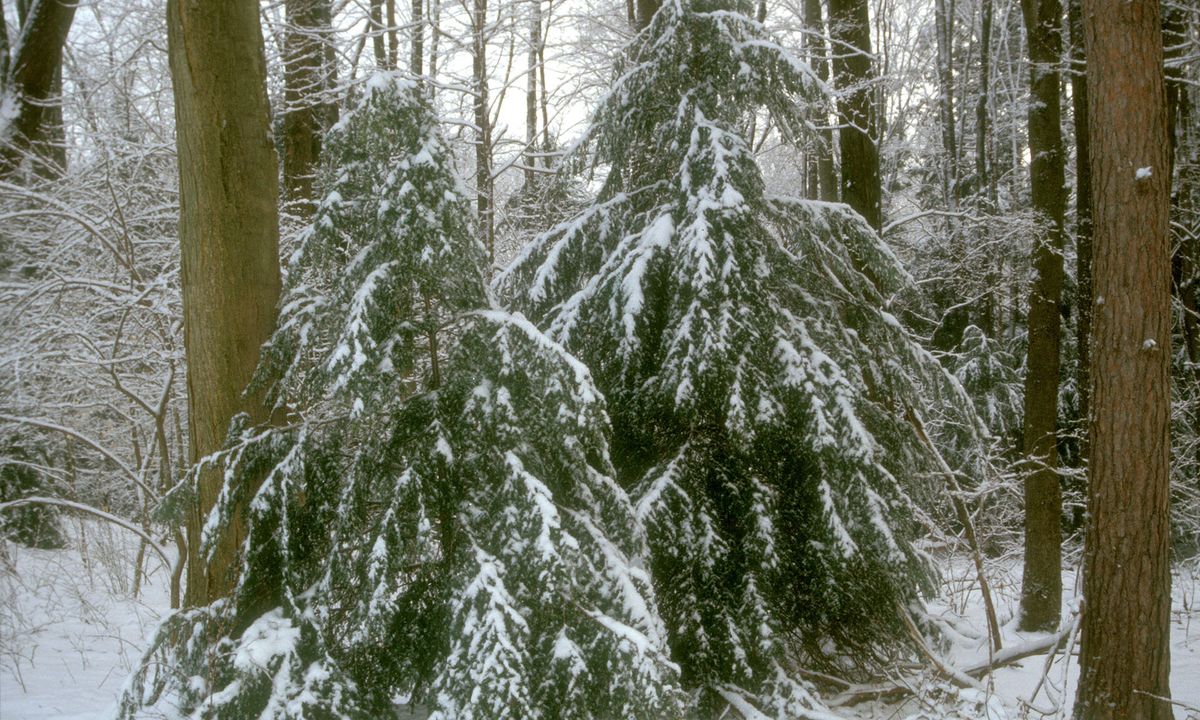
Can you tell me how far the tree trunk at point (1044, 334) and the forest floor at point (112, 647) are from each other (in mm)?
614

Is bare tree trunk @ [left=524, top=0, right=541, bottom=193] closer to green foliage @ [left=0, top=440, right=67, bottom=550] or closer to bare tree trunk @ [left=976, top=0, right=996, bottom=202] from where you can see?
green foliage @ [left=0, top=440, right=67, bottom=550]

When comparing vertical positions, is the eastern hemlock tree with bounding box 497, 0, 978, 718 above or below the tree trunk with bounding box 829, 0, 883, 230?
below

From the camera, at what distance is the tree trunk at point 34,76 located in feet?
28.6

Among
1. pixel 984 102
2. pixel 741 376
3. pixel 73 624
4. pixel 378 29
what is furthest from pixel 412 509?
pixel 984 102

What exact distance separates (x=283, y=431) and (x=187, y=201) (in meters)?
1.36

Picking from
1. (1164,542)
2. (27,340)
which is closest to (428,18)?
(27,340)

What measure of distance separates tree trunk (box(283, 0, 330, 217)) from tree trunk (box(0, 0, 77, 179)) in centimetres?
223

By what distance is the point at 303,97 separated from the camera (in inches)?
407

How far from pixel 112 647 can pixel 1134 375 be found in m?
7.81

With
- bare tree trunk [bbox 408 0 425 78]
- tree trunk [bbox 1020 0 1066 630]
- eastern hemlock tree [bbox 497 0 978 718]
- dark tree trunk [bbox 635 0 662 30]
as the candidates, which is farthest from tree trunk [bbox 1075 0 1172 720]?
bare tree trunk [bbox 408 0 425 78]

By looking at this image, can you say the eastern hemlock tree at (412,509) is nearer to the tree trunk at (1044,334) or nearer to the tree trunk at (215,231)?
the tree trunk at (215,231)

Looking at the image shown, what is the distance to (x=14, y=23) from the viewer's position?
11.2m

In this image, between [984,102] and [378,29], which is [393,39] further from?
Answer: [984,102]

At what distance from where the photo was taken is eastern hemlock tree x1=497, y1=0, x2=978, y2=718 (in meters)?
5.15
